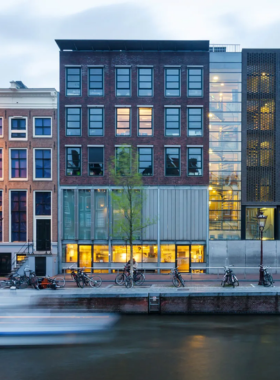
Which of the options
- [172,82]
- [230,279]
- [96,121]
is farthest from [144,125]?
[230,279]

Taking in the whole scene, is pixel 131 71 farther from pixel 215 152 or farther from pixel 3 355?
pixel 3 355

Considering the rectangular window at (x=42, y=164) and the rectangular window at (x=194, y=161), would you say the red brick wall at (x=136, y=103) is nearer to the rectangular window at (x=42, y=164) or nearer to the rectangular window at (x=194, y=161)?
the rectangular window at (x=194, y=161)

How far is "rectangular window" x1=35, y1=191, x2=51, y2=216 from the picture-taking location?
85.1 ft

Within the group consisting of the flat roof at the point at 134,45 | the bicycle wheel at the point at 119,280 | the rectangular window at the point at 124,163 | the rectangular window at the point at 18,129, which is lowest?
the bicycle wheel at the point at 119,280

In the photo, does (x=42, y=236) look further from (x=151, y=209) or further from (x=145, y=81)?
(x=145, y=81)

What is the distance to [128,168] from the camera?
2259 cm

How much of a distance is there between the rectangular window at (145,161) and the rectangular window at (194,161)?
10.4 feet

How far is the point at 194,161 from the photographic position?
1035 inches

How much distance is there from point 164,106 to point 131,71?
395cm

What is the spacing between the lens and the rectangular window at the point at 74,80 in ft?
87.0

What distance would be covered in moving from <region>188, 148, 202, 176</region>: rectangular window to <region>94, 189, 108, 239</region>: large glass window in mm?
7263

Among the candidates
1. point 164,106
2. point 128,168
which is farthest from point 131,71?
point 128,168

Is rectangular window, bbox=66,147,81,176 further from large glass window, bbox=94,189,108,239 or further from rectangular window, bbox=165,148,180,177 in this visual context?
rectangular window, bbox=165,148,180,177

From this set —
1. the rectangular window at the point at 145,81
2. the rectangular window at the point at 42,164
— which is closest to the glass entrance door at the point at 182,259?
the rectangular window at the point at 42,164
